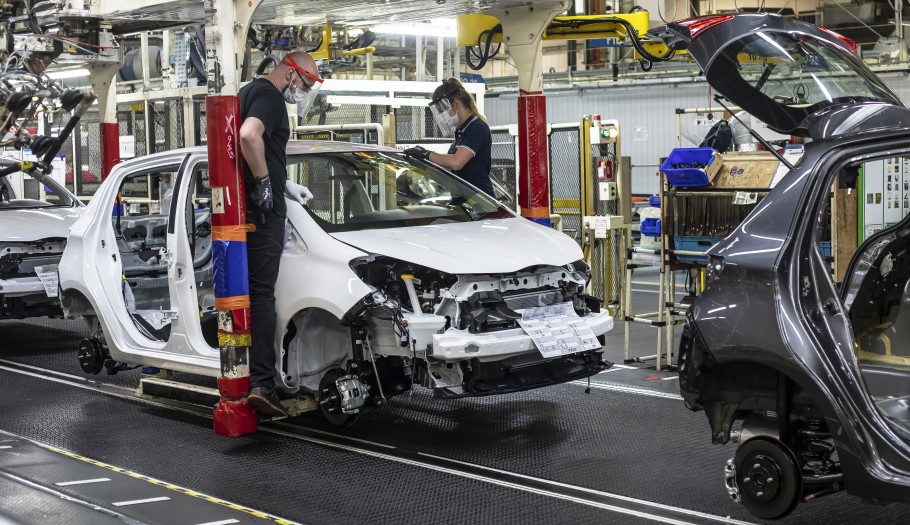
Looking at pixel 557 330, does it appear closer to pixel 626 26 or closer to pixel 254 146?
pixel 254 146

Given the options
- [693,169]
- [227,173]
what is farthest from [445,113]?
[227,173]

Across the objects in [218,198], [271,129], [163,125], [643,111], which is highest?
[643,111]

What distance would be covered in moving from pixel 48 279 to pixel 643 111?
12.6m

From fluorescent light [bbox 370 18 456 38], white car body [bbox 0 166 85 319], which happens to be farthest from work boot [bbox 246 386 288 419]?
fluorescent light [bbox 370 18 456 38]

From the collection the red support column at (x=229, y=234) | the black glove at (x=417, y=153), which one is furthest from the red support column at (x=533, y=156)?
the red support column at (x=229, y=234)

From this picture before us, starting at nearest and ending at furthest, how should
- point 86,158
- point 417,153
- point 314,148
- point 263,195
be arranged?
point 263,195
point 314,148
point 417,153
point 86,158

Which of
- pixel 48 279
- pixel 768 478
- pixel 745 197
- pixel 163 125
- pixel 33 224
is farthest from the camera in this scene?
pixel 163 125

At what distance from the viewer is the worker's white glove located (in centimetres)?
626

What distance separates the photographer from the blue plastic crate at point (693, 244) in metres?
7.54

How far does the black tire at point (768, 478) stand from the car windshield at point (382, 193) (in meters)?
2.72

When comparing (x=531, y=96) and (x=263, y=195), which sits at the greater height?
(x=531, y=96)

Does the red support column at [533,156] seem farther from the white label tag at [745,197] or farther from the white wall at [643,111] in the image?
the white wall at [643,111]

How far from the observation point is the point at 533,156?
25.9 ft

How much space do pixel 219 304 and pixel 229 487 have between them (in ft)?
3.85
